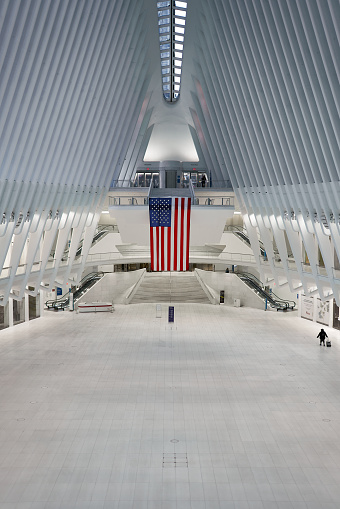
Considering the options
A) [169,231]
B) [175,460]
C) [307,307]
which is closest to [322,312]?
[307,307]

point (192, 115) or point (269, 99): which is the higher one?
point (192, 115)

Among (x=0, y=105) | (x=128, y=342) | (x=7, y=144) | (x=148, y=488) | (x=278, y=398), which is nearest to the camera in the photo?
(x=148, y=488)

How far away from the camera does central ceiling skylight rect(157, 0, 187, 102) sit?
878 inches

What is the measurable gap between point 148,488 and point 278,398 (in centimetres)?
679

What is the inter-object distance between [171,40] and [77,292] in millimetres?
16980

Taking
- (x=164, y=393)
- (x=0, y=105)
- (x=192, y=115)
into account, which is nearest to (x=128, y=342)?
(x=164, y=393)

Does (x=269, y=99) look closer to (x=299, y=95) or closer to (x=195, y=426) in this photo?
(x=299, y=95)

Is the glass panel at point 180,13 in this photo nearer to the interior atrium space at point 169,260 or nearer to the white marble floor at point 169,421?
the interior atrium space at point 169,260

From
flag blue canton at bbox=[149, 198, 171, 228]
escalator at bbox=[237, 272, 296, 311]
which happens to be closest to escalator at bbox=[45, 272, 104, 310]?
flag blue canton at bbox=[149, 198, 171, 228]

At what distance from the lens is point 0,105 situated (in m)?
13.8

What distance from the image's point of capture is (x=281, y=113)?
1816cm

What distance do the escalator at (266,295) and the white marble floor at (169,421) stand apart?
5.75 metres

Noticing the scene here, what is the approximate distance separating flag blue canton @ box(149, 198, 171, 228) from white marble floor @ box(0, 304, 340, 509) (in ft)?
19.4

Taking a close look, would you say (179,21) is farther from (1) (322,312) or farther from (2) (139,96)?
(1) (322,312)
